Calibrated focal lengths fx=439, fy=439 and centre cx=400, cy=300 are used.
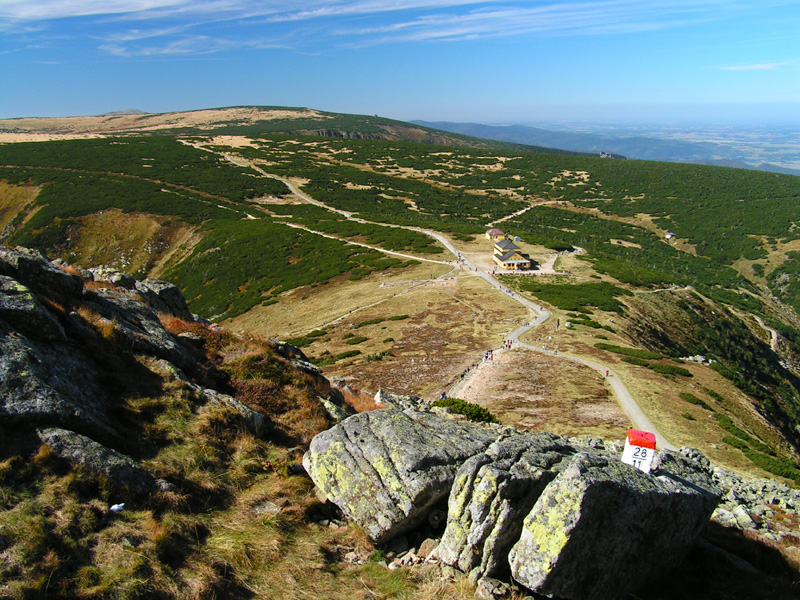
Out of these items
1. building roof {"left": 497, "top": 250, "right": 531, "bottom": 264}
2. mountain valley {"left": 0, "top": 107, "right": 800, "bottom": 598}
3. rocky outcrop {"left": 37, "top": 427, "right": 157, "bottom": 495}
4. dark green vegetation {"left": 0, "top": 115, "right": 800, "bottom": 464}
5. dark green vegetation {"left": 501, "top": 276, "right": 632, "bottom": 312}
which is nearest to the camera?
rocky outcrop {"left": 37, "top": 427, "right": 157, "bottom": 495}

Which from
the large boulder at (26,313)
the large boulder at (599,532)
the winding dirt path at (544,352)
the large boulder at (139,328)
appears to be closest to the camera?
the large boulder at (599,532)

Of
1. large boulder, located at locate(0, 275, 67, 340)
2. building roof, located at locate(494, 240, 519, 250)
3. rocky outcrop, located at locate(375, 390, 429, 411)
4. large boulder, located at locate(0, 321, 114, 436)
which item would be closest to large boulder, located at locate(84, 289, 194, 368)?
large boulder, located at locate(0, 275, 67, 340)

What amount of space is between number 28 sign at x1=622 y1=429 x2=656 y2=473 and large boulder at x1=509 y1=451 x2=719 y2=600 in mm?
536

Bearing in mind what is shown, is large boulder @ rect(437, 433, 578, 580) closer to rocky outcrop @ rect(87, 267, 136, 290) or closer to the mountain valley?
the mountain valley

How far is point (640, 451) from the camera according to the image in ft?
32.8

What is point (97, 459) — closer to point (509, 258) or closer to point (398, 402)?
point (398, 402)

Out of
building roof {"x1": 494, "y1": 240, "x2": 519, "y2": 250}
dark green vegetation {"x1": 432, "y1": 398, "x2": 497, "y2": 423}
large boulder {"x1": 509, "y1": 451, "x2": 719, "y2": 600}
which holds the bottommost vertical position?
dark green vegetation {"x1": 432, "y1": 398, "x2": 497, "y2": 423}

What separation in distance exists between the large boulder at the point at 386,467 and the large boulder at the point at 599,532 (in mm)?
2084

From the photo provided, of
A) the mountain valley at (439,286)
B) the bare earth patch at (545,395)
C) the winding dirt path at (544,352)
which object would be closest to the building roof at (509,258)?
the mountain valley at (439,286)

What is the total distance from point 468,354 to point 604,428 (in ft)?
42.4

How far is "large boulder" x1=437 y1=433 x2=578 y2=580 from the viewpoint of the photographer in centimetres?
816

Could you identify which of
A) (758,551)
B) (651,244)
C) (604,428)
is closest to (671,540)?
(758,551)

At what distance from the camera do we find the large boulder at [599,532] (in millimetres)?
7621

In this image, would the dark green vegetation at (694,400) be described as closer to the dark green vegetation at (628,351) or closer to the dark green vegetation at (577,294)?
the dark green vegetation at (628,351)
